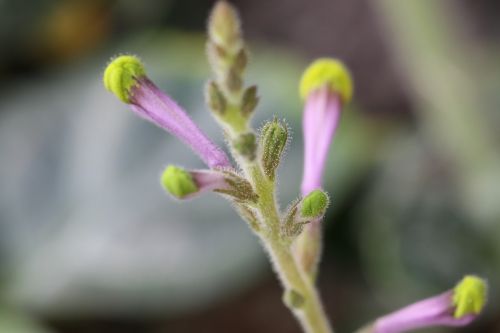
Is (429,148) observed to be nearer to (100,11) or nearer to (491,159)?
(491,159)

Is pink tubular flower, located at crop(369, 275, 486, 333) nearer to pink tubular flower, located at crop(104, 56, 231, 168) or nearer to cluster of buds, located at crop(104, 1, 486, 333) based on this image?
cluster of buds, located at crop(104, 1, 486, 333)

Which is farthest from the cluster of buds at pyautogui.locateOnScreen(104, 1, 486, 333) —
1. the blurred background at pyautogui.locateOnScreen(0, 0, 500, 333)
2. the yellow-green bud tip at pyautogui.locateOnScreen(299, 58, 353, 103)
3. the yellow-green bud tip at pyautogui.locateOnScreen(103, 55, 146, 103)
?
the blurred background at pyautogui.locateOnScreen(0, 0, 500, 333)

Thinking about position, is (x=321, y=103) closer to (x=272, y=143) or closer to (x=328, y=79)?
(x=328, y=79)

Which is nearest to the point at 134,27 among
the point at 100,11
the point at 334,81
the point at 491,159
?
the point at 100,11

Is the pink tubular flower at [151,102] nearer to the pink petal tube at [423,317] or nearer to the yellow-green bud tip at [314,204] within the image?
the yellow-green bud tip at [314,204]

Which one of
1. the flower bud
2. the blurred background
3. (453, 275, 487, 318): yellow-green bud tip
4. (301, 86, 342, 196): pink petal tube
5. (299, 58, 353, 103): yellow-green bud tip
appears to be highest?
the blurred background

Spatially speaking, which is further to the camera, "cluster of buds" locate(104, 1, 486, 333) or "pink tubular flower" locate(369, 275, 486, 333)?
"pink tubular flower" locate(369, 275, 486, 333)
